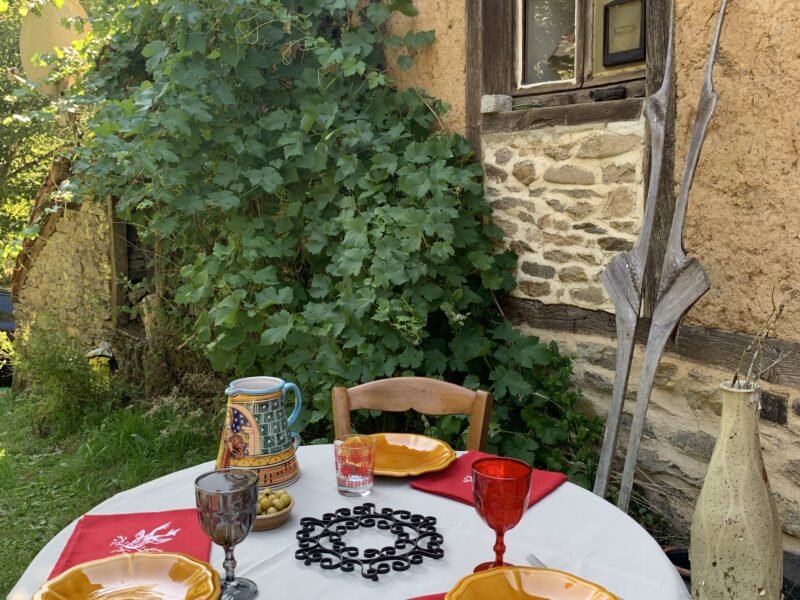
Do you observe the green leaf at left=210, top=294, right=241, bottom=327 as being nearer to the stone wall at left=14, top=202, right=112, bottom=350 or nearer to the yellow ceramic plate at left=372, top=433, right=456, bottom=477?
the yellow ceramic plate at left=372, top=433, right=456, bottom=477

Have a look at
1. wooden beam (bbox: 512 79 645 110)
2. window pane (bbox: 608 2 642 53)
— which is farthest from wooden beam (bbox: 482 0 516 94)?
window pane (bbox: 608 2 642 53)

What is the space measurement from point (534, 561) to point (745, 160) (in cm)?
177

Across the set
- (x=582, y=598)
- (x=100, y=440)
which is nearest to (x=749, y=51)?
(x=582, y=598)

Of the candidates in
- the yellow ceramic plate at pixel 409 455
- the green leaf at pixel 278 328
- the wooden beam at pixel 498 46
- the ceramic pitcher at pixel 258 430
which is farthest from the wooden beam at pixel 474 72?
the ceramic pitcher at pixel 258 430

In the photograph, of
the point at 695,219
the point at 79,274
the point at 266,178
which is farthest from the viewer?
the point at 79,274

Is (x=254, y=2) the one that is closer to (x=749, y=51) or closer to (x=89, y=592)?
(x=749, y=51)

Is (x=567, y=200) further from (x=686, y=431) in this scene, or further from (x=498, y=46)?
(x=686, y=431)

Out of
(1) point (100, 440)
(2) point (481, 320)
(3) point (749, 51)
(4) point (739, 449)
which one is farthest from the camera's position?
(1) point (100, 440)

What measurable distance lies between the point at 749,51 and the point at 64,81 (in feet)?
15.2

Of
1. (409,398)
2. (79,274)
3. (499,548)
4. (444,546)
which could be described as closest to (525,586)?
(499,548)

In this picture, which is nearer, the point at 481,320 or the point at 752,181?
the point at 752,181

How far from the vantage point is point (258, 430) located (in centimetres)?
141

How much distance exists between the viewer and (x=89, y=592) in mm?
1052

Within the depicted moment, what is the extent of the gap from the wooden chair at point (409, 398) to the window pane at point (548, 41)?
5.94ft
